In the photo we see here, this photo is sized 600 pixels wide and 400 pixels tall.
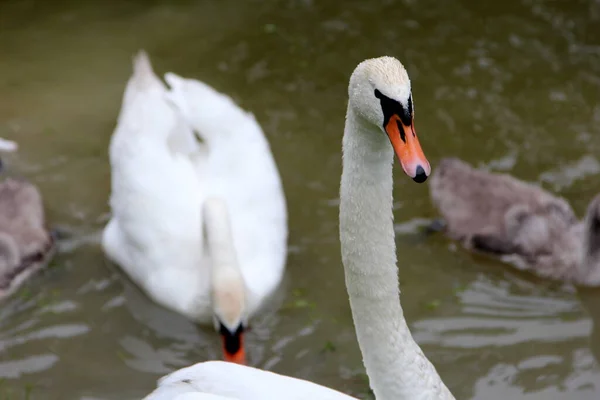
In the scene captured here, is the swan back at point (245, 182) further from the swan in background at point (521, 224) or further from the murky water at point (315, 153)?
the swan in background at point (521, 224)

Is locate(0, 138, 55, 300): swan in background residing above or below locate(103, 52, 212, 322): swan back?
below

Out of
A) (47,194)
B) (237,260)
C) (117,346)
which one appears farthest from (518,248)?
(47,194)

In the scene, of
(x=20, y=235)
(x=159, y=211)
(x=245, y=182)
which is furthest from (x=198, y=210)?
(x=20, y=235)

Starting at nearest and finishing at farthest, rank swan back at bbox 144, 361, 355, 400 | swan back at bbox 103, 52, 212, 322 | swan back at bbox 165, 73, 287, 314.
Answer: swan back at bbox 144, 361, 355, 400 < swan back at bbox 103, 52, 212, 322 < swan back at bbox 165, 73, 287, 314

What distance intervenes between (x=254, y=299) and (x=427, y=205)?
63.3 inches

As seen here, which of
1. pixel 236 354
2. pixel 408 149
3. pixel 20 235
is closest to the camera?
pixel 408 149

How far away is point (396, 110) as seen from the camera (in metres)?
2.74

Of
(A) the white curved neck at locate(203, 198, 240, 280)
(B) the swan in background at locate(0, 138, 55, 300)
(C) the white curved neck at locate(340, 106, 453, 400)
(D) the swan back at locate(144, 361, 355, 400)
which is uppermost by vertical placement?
(C) the white curved neck at locate(340, 106, 453, 400)

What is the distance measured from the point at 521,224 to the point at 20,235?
3006mm

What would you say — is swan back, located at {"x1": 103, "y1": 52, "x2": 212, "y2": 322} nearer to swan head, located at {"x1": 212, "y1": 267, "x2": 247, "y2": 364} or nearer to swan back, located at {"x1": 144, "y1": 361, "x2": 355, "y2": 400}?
swan head, located at {"x1": 212, "y1": 267, "x2": 247, "y2": 364}

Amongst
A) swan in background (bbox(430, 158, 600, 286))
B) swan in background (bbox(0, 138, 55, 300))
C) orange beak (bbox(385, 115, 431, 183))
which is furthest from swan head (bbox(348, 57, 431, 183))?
swan in background (bbox(0, 138, 55, 300))

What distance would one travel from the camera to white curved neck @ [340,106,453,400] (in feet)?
9.80

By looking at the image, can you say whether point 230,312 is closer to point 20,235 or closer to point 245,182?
point 245,182

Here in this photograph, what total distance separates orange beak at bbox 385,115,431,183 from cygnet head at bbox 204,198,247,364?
7.02ft
